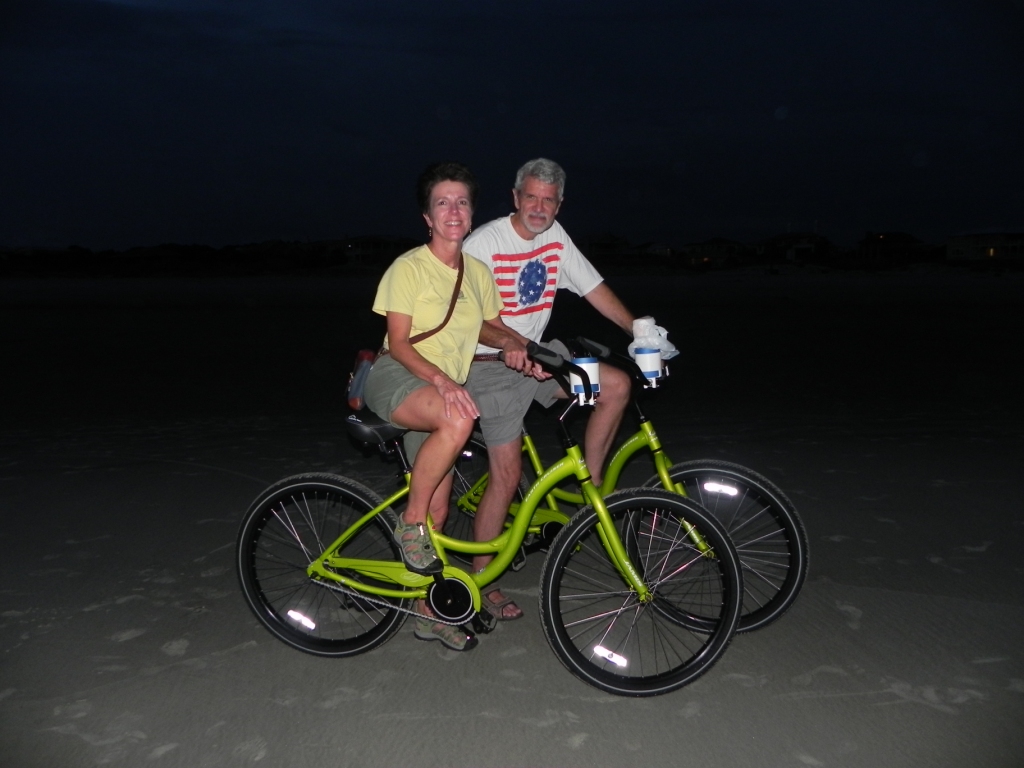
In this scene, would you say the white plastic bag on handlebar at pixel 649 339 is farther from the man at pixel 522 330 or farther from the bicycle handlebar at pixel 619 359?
the man at pixel 522 330

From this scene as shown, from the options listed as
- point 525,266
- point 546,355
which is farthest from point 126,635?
point 525,266

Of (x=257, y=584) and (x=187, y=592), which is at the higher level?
(x=257, y=584)

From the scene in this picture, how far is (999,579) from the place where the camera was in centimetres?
445

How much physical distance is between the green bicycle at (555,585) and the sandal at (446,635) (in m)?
0.11

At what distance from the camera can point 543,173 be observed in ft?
13.3

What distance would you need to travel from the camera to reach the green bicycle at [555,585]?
3295mm

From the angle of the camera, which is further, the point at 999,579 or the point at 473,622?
the point at 999,579

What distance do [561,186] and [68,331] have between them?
17.5 meters

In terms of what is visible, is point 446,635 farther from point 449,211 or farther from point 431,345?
point 449,211

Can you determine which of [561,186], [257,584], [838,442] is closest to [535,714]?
[257,584]

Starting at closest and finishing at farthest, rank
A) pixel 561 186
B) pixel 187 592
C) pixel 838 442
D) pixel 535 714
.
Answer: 1. pixel 535 714
2. pixel 561 186
3. pixel 187 592
4. pixel 838 442

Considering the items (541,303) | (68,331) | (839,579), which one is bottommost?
(68,331)

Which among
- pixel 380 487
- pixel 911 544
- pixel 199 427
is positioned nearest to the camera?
pixel 911 544

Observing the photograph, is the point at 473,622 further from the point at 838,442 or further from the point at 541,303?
the point at 838,442
